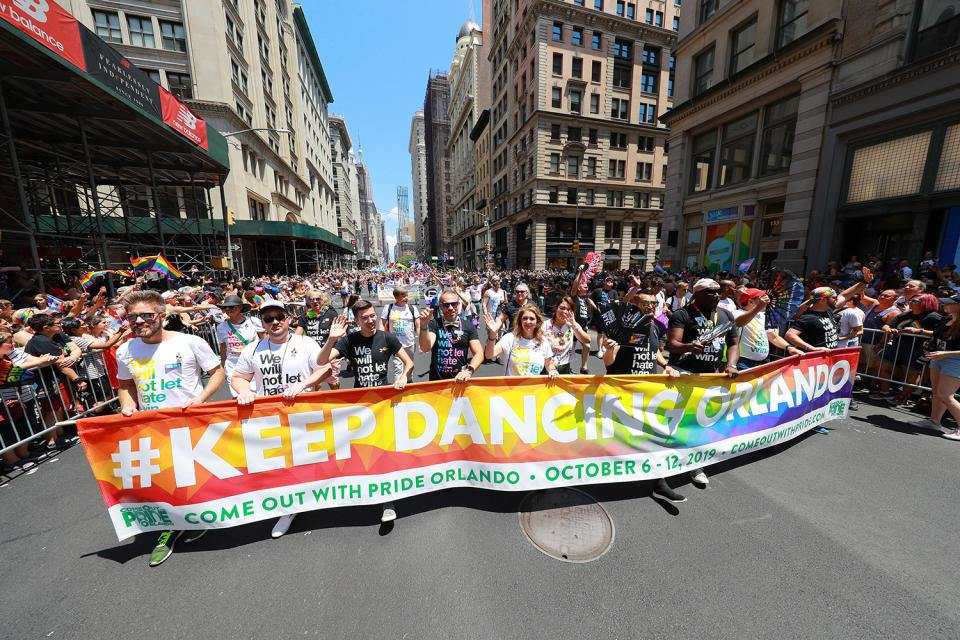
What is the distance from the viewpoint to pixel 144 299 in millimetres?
3250

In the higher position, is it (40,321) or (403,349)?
(40,321)

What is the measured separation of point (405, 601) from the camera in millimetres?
2539

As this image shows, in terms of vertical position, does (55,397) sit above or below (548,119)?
below

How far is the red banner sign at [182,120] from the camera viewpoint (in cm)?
1191

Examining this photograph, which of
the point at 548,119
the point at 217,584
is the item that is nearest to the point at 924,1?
→ the point at 217,584

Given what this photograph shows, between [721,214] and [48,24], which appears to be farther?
[721,214]

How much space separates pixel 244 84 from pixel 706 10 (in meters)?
34.3

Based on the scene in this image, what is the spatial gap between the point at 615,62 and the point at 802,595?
161ft

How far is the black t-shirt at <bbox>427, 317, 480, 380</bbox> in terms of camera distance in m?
4.57

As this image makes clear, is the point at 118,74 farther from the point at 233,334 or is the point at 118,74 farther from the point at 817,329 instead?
the point at 817,329

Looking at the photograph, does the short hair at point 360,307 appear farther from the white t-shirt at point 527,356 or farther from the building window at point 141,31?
the building window at point 141,31

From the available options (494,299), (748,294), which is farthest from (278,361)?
(494,299)

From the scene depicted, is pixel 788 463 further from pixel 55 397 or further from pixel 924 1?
pixel 924 1

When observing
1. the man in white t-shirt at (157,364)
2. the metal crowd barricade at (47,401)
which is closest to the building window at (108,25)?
the metal crowd barricade at (47,401)
